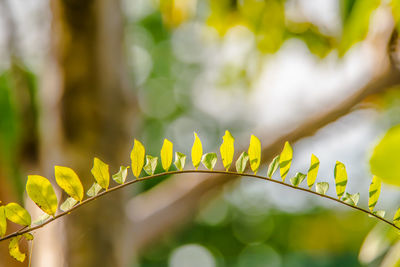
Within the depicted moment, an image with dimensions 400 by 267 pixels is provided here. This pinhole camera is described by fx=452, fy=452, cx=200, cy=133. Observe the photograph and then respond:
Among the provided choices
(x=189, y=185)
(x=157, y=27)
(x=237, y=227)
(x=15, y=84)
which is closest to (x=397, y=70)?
(x=189, y=185)

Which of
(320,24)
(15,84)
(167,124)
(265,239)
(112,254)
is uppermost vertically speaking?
(320,24)

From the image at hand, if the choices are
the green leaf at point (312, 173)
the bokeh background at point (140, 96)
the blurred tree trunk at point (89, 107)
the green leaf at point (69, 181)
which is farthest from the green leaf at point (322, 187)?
the blurred tree trunk at point (89, 107)

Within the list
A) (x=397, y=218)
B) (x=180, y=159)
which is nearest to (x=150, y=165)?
(x=180, y=159)

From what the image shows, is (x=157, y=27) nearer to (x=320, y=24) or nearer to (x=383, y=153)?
(x=320, y=24)

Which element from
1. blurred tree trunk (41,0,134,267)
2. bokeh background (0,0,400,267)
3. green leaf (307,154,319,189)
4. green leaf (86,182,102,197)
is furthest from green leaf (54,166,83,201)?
blurred tree trunk (41,0,134,267)

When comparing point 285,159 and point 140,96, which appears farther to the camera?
point 140,96

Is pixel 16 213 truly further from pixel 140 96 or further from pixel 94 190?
pixel 140 96

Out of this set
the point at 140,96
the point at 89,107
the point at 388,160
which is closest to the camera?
the point at 388,160
